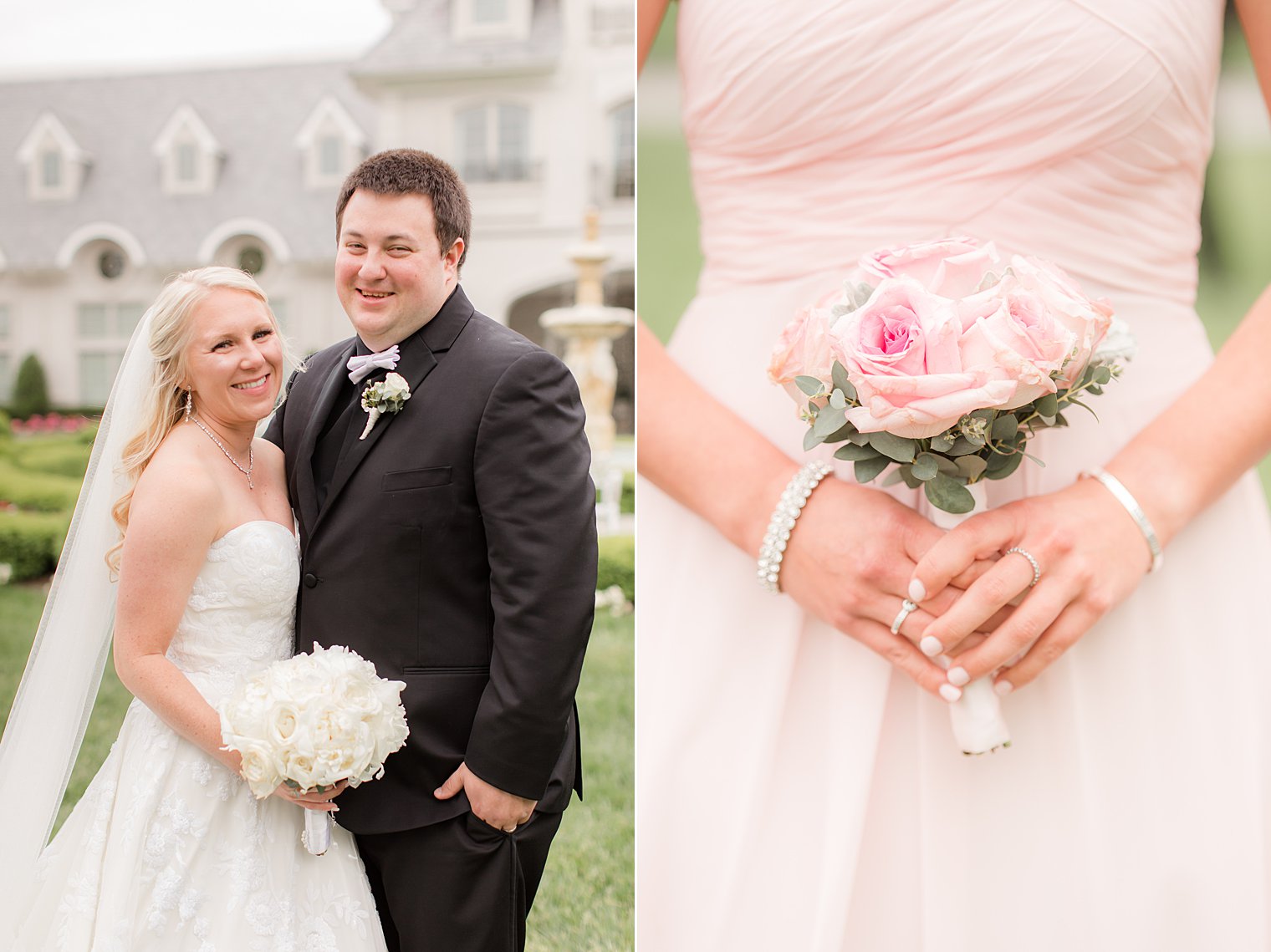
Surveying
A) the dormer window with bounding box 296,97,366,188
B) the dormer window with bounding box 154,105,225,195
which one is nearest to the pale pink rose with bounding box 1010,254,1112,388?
the dormer window with bounding box 296,97,366,188

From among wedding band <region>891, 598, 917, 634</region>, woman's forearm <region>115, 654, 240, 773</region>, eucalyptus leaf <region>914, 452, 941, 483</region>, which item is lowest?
woman's forearm <region>115, 654, 240, 773</region>

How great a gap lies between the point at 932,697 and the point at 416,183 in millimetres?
1310

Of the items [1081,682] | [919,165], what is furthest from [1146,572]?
[919,165]

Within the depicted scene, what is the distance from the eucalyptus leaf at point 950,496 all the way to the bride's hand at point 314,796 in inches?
45.3

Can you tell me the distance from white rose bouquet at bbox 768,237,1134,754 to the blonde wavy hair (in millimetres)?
1155

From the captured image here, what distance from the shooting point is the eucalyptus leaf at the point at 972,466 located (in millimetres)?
1384

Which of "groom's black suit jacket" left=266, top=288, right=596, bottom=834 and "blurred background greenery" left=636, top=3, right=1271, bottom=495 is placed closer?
"groom's black suit jacket" left=266, top=288, right=596, bottom=834

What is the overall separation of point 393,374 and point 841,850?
1.15 m

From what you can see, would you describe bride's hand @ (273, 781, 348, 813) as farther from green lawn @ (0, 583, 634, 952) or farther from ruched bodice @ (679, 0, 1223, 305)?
green lawn @ (0, 583, 634, 952)

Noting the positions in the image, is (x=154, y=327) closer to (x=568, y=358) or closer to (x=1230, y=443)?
(x=1230, y=443)

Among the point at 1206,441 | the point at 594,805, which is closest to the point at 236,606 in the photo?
the point at 1206,441

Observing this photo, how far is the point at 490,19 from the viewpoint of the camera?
6820mm

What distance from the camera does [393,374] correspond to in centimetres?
183

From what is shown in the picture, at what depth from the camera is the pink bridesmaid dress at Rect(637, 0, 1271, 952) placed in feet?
5.08
